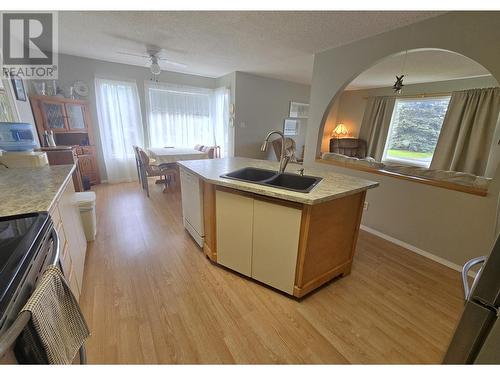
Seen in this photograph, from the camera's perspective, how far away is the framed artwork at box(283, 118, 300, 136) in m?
5.58

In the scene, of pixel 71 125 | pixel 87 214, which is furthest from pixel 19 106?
pixel 87 214

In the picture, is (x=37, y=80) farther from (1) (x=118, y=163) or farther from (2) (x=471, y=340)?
(2) (x=471, y=340)

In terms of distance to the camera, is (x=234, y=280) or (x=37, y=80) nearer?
(x=234, y=280)

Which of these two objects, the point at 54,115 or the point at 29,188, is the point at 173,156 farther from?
the point at 29,188

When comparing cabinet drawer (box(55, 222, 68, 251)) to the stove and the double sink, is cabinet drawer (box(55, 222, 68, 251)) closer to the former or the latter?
Answer: the stove

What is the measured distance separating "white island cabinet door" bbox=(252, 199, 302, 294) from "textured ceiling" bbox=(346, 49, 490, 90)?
263 centimetres

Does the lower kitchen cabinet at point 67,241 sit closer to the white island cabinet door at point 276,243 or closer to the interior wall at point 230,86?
the white island cabinet door at point 276,243

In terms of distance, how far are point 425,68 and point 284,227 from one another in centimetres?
402

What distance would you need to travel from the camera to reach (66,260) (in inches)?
50.8

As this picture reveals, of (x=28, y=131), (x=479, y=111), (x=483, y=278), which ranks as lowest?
(x=483, y=278)

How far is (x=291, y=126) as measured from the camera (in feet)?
18.8

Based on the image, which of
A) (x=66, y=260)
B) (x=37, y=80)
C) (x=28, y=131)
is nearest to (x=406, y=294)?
(x=66, y=260)

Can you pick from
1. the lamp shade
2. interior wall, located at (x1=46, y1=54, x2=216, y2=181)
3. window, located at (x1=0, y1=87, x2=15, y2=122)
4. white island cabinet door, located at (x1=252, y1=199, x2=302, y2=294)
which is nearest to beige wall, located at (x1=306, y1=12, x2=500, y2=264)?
white island cabinet door, located at (x1=252, y1=199, x2=302, y2=294)

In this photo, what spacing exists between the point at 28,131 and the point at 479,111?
6.83 meters
